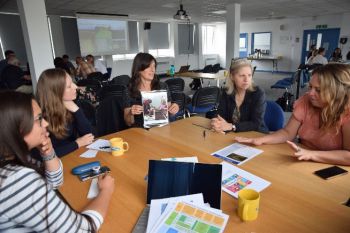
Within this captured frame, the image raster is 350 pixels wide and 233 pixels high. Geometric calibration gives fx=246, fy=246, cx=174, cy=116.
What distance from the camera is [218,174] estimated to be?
112 cm

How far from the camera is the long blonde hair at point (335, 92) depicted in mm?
1544

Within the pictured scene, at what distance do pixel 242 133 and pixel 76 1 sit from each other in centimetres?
680

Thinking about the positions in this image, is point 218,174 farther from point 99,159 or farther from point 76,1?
point 76,1

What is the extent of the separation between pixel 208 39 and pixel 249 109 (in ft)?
45.6

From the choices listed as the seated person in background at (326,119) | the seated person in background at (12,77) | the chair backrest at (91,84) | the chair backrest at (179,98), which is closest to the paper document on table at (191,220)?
the seated person in background at (326,119)

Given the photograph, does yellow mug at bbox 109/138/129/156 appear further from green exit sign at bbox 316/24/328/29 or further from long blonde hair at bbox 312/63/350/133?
green exit sign at bbox 316/24/328/29

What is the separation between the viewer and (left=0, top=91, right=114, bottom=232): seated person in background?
80 cm

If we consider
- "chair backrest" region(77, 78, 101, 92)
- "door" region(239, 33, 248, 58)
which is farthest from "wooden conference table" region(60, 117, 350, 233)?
"door" region(239, 33, 248, 58)

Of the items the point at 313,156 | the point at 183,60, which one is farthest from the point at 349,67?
the point at 183,60

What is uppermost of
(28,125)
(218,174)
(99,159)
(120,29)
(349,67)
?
(120,29)

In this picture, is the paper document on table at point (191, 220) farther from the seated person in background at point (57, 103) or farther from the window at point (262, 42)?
the window at point (262, 42)

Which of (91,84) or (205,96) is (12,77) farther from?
(205,96)

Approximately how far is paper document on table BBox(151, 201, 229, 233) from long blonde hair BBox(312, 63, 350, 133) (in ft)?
3.43

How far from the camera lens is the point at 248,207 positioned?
0.99 metres
